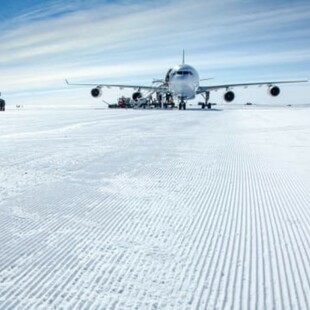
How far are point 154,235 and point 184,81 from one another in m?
25.8

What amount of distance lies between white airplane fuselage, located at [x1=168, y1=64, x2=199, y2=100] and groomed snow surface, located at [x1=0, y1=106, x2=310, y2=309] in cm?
2333

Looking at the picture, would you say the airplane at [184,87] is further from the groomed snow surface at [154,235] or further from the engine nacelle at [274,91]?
the groomed snow surface at [154,235]

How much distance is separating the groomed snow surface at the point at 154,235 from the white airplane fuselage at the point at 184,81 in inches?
918

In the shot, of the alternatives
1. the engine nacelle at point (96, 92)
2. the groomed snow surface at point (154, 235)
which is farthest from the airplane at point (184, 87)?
the groomed snow surface at point (154, 235)

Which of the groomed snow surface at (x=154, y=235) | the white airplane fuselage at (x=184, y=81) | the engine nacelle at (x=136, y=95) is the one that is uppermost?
the white airplane fuselage at (x=184, y=81)

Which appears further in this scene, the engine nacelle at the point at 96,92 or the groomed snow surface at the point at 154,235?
the engine nacelle at the point at 96,92

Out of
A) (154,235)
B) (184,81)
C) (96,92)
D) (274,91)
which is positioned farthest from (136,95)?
(154,235)

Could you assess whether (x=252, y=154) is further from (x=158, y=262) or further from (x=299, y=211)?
(x=158, y=262)

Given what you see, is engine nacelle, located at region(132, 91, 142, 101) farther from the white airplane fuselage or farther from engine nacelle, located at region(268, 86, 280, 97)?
engine nacelle, located at region(268, 86, 280, 97)

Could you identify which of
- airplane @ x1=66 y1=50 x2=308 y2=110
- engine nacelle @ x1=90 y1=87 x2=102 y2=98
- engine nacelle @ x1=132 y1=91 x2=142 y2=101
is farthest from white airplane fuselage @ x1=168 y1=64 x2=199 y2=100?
engine nacelle @ x1=132 y1=91 x2=142 y2=101

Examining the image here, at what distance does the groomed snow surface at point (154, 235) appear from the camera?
152 centimetres

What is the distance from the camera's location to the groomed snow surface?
1.52 meters

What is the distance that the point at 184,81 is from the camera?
27.1 meters

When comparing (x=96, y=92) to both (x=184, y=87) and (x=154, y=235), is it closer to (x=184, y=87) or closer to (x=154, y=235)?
(x=184, y=87)
